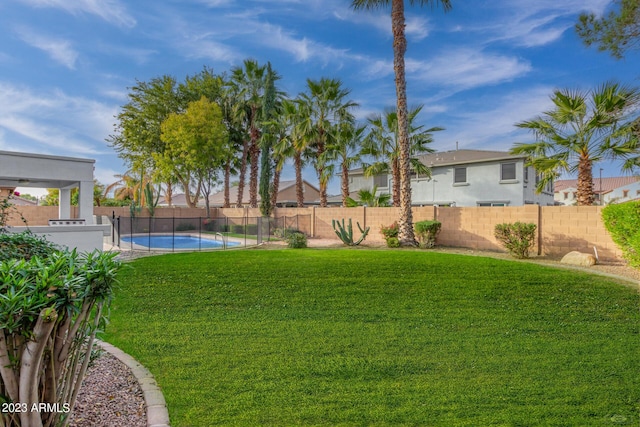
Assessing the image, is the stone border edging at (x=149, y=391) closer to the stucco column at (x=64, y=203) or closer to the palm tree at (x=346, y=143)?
the stucco column at (x=64, y=203)

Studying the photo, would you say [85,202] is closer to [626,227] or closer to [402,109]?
[402,109]

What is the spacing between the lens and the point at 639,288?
300 inches

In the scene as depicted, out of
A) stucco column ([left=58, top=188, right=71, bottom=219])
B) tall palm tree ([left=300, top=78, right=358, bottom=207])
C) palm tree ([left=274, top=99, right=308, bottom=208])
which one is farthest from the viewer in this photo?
palm tree ([left=274, top=99, right=308, bottom=208])

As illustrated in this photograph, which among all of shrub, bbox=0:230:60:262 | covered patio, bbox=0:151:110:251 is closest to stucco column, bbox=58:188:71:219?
covered patio, bbox=0:151:110:251

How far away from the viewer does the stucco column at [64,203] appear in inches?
627

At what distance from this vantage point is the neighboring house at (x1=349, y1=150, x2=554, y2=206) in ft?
68.9

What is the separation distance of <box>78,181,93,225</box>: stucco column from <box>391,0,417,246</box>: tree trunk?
11.4 metres

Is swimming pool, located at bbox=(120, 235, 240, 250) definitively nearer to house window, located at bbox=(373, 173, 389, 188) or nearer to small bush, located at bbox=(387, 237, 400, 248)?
small bush, located at bbox=(387, 237, 400, 248)

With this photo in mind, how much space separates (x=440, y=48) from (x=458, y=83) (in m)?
2.18

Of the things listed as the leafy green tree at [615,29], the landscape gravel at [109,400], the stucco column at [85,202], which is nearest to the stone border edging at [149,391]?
the landscape gravel at [109,400]

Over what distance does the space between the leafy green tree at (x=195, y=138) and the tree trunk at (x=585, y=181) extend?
22370mm

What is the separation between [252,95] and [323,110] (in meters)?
8.52

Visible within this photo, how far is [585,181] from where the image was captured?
12.4 m

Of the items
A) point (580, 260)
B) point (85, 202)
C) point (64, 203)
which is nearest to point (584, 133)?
point (580, 260)
